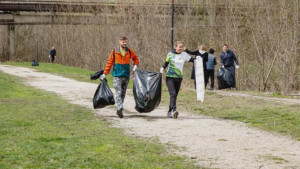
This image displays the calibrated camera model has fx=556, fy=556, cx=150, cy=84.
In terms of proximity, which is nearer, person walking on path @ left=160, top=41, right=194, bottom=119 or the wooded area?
person walking on path @ left=160, top=41, right=194, bottom=119

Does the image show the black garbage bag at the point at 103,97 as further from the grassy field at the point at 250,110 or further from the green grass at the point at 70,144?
the grassy field at the point at 250,110

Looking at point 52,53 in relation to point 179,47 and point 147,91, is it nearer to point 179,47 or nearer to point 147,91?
point 147,91

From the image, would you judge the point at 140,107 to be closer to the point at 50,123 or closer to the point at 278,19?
→ the point at 50,123

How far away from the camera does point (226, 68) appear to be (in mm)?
20156

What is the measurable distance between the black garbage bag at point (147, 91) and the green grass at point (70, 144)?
910 mm

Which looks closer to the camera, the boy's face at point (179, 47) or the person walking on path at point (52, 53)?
the boy's face at point (179, 47)

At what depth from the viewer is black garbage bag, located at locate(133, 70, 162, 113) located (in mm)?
11719

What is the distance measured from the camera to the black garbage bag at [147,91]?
11.7 meters

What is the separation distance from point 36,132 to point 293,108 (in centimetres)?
685

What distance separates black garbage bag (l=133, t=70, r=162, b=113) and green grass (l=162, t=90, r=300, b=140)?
1648 millimetres

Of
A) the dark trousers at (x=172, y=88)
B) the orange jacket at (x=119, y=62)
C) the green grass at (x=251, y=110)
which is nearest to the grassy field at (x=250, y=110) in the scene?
the green grass at (x=251, y=110)

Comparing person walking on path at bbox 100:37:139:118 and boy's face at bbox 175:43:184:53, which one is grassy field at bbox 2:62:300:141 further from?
person walking on path at bbox 100:37:139:118

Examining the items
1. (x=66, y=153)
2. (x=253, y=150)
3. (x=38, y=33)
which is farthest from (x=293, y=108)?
(x=38, y=33)

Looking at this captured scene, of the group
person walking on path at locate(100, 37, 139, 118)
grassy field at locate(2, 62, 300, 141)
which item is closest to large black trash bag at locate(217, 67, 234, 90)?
grassy field at locate(2, 62, 300, 141)
